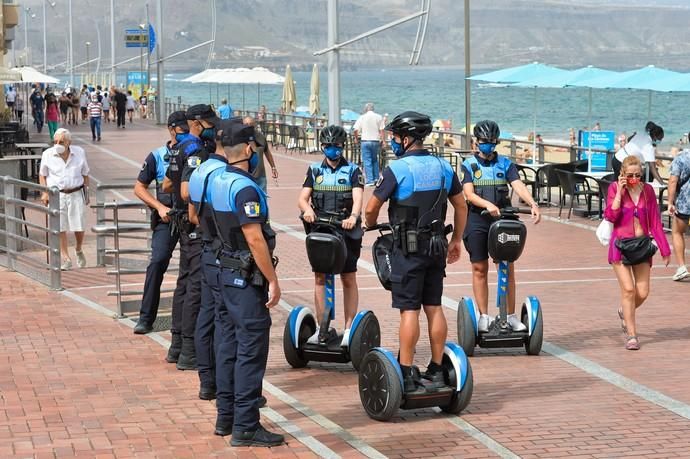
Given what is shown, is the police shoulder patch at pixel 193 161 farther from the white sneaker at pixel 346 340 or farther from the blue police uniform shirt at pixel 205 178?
the white sneaker at pixel 346 340

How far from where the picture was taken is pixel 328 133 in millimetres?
10156

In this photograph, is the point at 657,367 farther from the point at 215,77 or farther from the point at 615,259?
the point at 215,77

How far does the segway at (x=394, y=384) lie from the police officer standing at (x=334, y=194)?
4.45ft

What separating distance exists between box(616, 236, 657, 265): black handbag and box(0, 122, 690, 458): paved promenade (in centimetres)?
76

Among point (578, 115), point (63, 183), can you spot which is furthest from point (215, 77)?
point (578, 115)

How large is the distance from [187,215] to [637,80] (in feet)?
48.7

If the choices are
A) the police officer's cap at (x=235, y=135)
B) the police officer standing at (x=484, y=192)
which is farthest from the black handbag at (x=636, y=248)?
the police officer's cap at (x=235, y=135)

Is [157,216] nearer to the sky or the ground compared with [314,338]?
nearer to the sky

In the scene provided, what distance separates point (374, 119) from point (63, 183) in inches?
502

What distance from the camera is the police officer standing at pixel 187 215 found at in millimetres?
9633

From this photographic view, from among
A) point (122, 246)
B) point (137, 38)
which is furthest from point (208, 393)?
point (137, 38)

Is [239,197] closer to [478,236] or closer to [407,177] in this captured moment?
[407,177]

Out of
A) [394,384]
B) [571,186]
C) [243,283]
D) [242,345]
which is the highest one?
[243,283]

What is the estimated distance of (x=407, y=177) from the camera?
27.9ft
